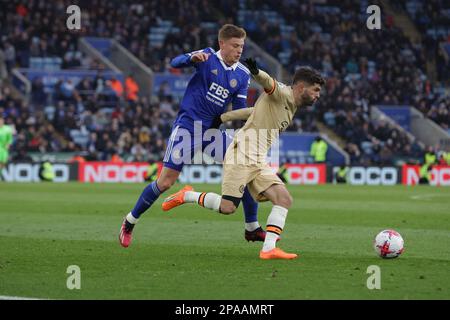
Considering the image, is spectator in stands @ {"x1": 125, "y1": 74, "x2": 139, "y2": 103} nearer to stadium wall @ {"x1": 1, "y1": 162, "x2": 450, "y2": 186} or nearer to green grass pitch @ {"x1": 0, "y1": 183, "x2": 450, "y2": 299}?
stadium wall @ {"x1": 1, "y1": 162, "x2": 450, "y2": 186}

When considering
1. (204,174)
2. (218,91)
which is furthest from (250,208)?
(204,174)

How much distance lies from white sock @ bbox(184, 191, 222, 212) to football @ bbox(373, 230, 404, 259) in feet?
5.42

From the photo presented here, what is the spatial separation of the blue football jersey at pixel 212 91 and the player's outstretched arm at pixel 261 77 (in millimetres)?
1363

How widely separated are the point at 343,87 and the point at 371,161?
4.34 m

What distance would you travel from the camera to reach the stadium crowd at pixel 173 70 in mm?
31656

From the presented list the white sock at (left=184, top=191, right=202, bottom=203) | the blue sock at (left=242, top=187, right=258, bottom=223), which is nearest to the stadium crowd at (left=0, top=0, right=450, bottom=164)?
the blue sock at (left=242, top=187, right=258, bottom=223)

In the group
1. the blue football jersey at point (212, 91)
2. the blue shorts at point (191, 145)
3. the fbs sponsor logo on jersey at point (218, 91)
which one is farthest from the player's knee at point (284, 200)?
the fbs sponsor logo on jersey at point (218, 91)

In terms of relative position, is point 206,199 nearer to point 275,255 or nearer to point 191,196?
point 191,196

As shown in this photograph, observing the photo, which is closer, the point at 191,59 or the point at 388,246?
the point at 388,246

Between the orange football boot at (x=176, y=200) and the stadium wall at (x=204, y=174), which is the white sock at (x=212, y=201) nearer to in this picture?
the orange football boot at (x=176, y=200)

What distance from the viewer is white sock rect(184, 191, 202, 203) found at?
31.6 feet

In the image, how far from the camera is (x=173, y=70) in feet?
117

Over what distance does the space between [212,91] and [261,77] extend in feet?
5.56
